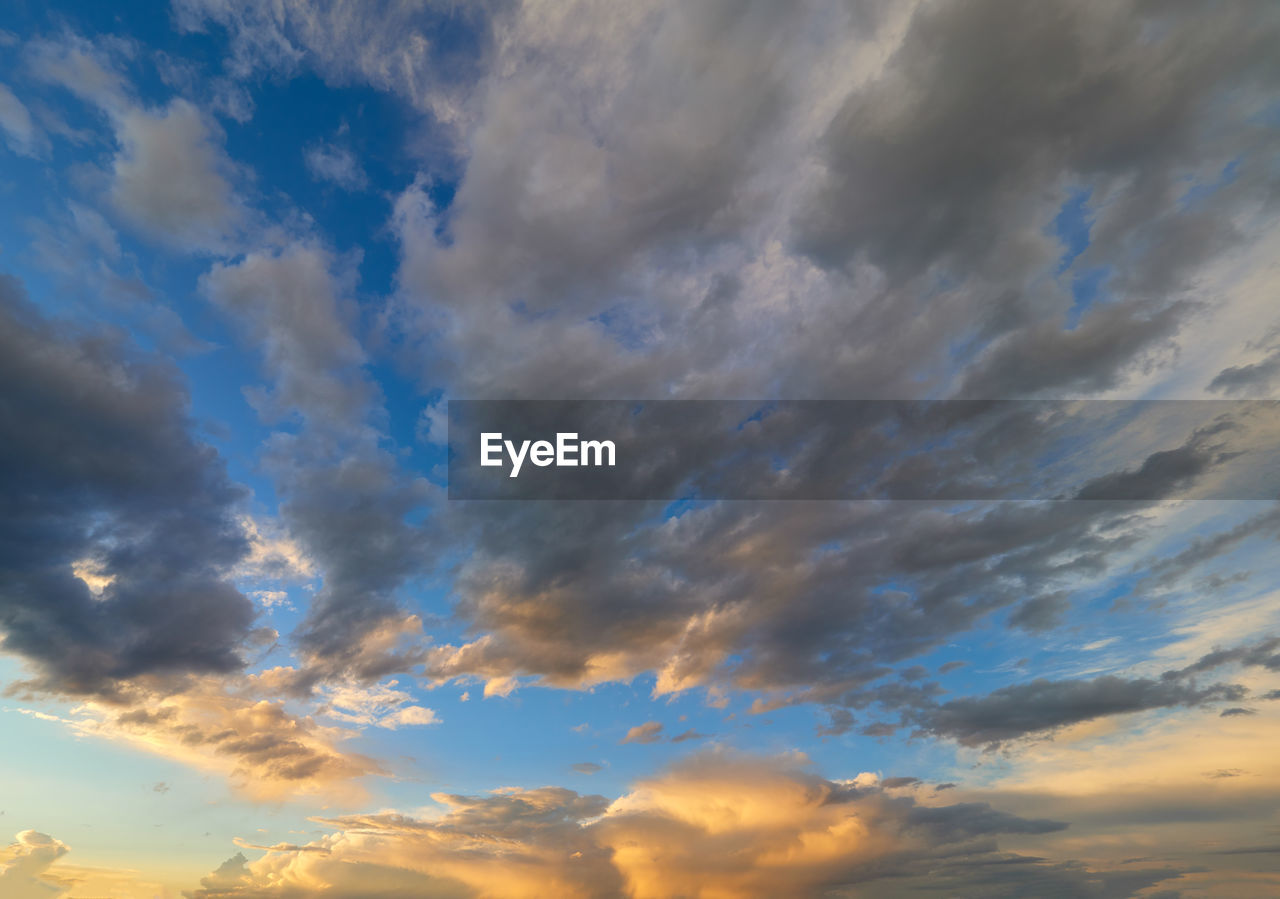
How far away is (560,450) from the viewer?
100 metres

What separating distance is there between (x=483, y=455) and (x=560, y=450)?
389 inches

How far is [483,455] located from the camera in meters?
100
